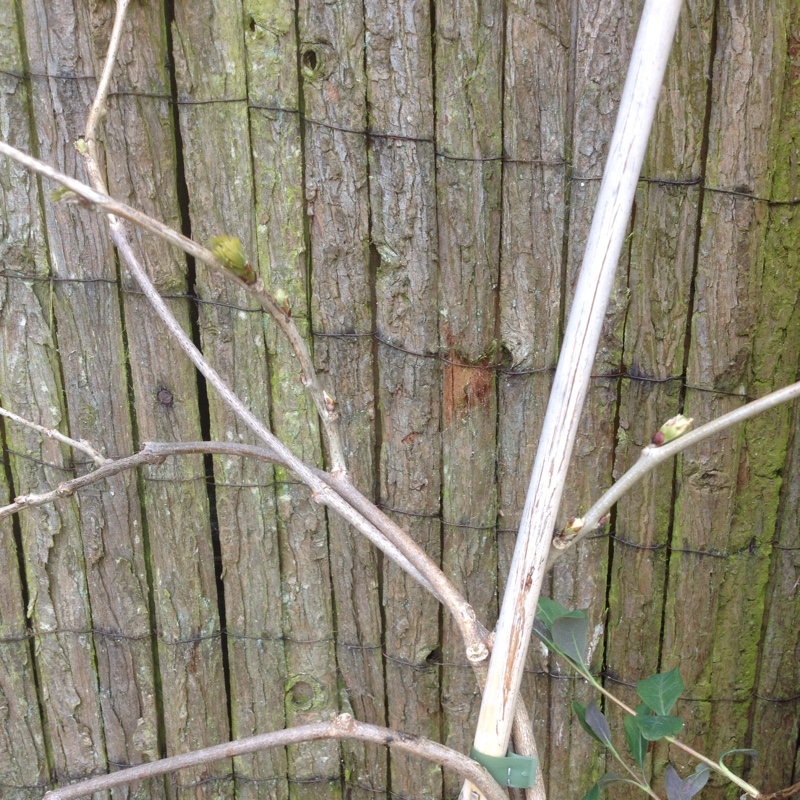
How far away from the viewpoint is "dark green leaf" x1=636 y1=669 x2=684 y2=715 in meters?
1.14

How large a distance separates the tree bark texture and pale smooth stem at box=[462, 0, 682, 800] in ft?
1.62

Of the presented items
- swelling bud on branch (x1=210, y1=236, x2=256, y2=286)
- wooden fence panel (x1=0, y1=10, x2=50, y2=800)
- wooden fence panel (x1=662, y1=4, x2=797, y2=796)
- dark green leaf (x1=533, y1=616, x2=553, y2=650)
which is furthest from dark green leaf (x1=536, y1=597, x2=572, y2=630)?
wooden fence panel (x1=0, y1=10, x2=50, y2=800)

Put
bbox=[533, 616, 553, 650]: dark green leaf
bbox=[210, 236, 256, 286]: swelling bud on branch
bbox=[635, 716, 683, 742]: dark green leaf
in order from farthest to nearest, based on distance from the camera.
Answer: bbox=[533, 616, 553, 650]: dark green leaf → bbox=[635, 716, 683, 742]: dark green leaf → bbox=[210, 236, 256, 286]: swelling bud on branch

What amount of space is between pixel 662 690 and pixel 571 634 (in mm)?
143

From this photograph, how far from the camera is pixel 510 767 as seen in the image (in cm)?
93

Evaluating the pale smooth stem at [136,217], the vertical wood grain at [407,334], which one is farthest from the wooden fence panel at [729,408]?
the pale smooth stem at [136,217]

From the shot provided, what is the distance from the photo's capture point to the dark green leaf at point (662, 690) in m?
1.14

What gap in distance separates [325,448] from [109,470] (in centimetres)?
42

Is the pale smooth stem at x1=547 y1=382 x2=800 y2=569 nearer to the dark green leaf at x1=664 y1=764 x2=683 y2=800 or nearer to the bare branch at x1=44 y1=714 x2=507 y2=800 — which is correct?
the bare branch at x1=44 y1=714 x2=507 y2=800

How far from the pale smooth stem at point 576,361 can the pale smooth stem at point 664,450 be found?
34mm

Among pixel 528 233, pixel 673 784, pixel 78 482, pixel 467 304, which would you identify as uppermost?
pixel 528 233

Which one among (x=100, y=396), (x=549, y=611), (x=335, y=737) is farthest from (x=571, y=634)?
(x=100, y=396)

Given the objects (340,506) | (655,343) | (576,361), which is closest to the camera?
(576,361)

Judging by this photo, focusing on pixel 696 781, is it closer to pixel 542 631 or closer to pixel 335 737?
pixel 542 631
